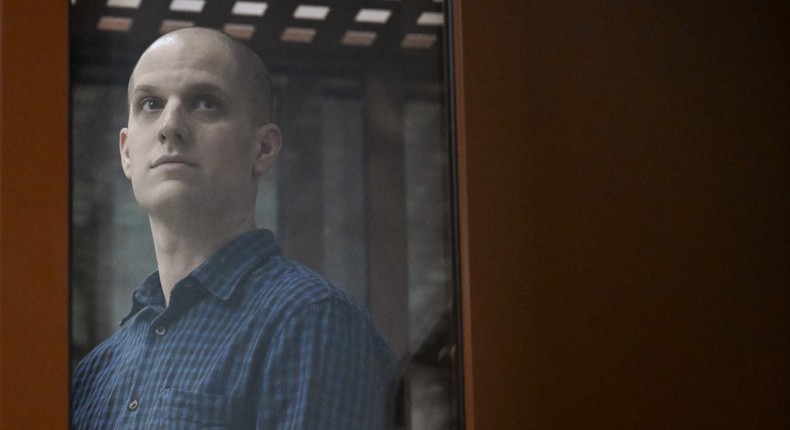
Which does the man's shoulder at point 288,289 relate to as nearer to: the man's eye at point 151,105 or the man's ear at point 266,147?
the man's ear at point 266,147

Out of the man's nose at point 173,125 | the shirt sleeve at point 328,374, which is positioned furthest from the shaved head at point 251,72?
the shirt sleeve at point 328,374

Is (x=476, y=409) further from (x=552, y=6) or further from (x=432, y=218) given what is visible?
(x=552, y=6)

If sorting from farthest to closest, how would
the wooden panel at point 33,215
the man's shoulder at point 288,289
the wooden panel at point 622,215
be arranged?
the wooden panel at point 622,215, the man's shoulder at point 288,289, the wooden panel at point 33,215

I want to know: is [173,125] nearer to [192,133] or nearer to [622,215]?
[192,133]

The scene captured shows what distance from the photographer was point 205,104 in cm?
203

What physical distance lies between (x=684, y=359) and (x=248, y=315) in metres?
0.88

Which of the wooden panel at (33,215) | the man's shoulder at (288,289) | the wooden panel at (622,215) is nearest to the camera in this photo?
the wooden panel at (33,215)

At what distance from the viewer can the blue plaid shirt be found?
1.94m

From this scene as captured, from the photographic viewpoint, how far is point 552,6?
2.27 m

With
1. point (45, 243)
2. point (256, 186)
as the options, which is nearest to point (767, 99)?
point (256, 186)

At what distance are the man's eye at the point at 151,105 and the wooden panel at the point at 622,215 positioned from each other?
580 millimetres

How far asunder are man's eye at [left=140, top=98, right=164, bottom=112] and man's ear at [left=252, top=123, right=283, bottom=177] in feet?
0.62

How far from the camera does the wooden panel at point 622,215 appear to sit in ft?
7.02

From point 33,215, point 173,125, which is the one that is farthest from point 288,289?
point 33,215
